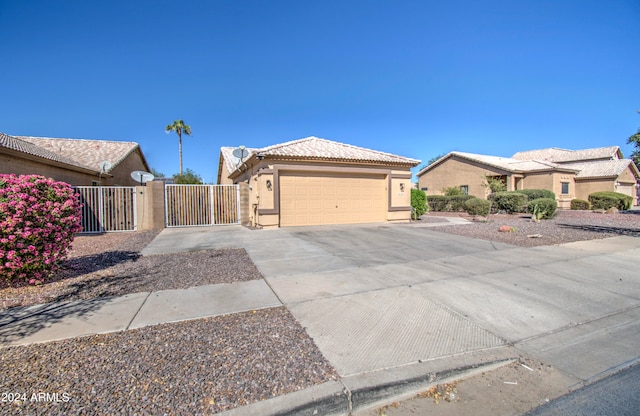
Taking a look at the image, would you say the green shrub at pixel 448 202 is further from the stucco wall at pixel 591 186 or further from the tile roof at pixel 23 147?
the tile roof at pixel 23 147

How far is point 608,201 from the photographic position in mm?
25062

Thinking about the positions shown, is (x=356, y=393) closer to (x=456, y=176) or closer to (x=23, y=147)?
(x=23, y=147)

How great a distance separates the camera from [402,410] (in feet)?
8.55

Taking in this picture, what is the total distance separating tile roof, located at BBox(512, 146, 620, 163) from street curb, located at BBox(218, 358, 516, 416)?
50.1 metres

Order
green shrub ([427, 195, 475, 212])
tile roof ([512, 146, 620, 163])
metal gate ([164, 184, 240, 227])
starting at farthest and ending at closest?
tile roof ([512, 146, 620, 163])
green shrub ([427, 195, 475, 212])
metal gate ([164, 184, 240, 227])

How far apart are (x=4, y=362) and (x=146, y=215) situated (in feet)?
40.9

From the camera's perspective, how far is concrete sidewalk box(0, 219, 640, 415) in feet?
9.84

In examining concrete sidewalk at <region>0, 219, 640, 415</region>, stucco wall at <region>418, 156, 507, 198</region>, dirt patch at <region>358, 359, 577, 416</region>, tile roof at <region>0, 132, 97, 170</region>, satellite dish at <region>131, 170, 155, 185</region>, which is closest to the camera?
dirt patch at <region>358, 359, 577, 416</region>

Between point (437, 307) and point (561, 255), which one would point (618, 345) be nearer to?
point (437, 307)

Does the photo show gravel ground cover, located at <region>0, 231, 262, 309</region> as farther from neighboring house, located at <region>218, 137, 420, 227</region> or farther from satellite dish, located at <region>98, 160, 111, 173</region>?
satellite dish, located at <region>98, 160, 111, 173</region>

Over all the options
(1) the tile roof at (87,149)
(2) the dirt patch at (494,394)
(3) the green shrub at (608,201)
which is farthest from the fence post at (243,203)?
(3) the green shrub at (608,201)

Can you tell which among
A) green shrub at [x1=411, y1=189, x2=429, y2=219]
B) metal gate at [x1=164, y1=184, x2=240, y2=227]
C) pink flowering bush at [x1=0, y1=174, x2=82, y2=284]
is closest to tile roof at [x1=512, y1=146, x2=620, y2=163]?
green shrub at [x1=411, y1=189, x2=429, y2=219]

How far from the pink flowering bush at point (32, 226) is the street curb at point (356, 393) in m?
5.36

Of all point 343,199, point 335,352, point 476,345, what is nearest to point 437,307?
point 476,345
